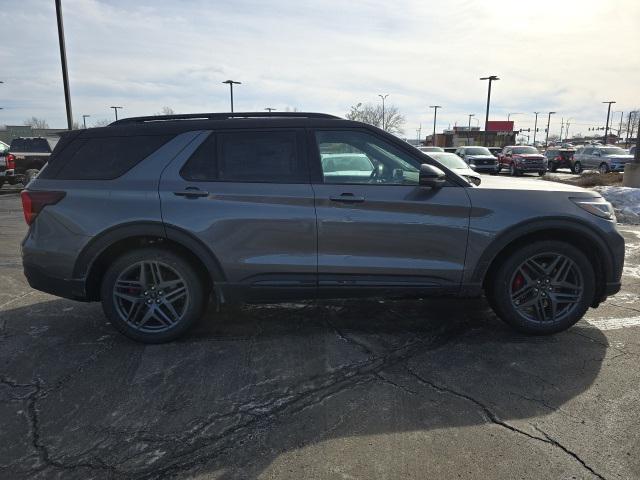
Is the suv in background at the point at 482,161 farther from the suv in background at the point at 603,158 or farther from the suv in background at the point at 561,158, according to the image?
the suv in background at the point at 561,158

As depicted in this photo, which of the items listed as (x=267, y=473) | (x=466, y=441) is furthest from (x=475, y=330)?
(x=267, y=473)

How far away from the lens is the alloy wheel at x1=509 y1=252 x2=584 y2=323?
4000mm

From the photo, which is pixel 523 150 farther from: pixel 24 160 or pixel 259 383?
pixel 259 383

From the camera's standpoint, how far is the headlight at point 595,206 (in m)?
3.94

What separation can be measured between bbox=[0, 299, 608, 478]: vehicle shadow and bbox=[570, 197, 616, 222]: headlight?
106 cm

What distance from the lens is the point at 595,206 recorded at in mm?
3971

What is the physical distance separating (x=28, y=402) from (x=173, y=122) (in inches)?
89.6

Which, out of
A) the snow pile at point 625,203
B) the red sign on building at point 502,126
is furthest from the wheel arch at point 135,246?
the red sign on building at point 502,126

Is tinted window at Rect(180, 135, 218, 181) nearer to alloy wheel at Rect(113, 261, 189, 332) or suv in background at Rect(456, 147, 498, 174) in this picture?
alloy wheel at Rect(113, 261, 189, 332)

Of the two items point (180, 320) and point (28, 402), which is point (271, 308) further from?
point (28, 402)

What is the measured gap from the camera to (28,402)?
3.09m

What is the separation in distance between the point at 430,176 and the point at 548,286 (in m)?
1.44

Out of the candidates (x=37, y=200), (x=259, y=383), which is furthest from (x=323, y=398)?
(x=37, y=200)

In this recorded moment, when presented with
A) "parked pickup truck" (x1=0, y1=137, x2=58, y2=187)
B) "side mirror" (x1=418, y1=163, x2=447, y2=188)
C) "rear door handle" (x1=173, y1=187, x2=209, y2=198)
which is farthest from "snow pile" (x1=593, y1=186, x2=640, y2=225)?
"parked pickup truck" (x1=0, y1=137, x2=58, y2=187)
